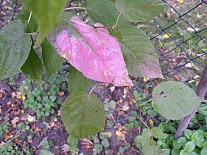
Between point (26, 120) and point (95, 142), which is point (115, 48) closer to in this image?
point (95, 142)

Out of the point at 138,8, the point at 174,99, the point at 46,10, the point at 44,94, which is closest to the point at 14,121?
the point at 44,94

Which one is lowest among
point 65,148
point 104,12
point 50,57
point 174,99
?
point 65,148

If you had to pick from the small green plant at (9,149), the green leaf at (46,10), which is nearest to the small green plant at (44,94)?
the small green plant at (9,149)

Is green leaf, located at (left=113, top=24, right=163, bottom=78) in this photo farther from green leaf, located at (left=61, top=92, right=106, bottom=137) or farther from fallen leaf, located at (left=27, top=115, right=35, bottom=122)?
fallen leaf, located at (left=27, top=115, right=35, bottom=122)

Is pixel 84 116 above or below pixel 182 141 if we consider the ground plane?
above

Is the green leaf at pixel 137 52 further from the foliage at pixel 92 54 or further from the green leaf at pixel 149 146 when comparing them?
the green leaf at pixel 149 146

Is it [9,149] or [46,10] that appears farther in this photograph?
[9,149]

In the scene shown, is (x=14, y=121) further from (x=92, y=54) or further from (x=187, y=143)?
(x=92, y=54)
